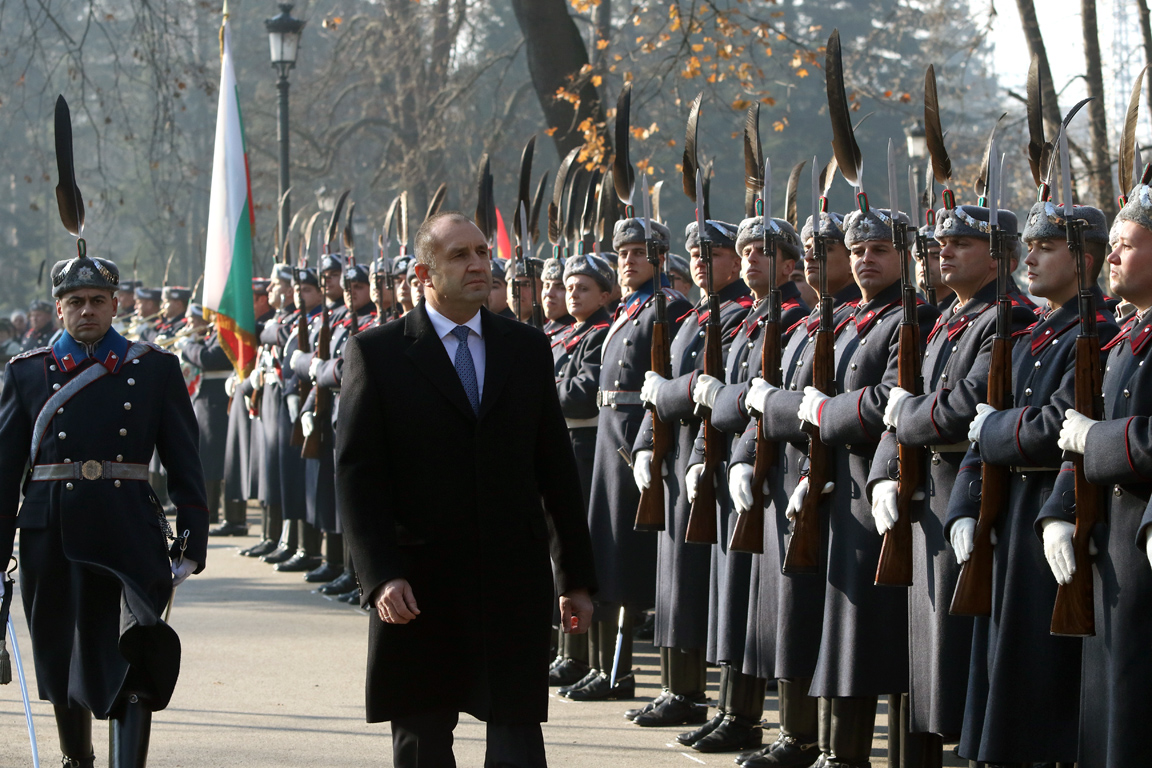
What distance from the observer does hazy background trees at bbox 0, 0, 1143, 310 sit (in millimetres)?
14820

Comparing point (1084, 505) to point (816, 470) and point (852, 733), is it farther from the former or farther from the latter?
point (852, 733)

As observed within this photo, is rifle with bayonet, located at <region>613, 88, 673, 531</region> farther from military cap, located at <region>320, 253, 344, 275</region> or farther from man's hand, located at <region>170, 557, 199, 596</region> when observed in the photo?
military cap, located at <region>320, 253, 344, 275</region>

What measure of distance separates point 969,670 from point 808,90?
108 feet

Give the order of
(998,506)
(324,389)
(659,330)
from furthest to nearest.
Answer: (324,389) < (659,330) < (998,506)

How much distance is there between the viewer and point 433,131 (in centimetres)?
2230

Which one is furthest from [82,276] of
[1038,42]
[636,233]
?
[1038,42]

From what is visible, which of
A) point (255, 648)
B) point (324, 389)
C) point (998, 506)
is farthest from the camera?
point (324, 389)

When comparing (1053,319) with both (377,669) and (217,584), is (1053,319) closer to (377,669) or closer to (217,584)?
(377,669)

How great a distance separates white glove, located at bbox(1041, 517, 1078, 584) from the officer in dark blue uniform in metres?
2.79

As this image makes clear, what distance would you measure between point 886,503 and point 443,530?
1703 mm

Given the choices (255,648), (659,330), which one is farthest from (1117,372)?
(255,648)

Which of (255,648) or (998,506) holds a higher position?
(998,506)

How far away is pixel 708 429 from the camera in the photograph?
646 centimetres

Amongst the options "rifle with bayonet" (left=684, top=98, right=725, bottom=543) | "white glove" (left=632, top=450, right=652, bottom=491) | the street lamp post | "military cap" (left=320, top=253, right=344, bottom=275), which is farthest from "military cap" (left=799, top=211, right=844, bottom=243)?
the street lamp post
